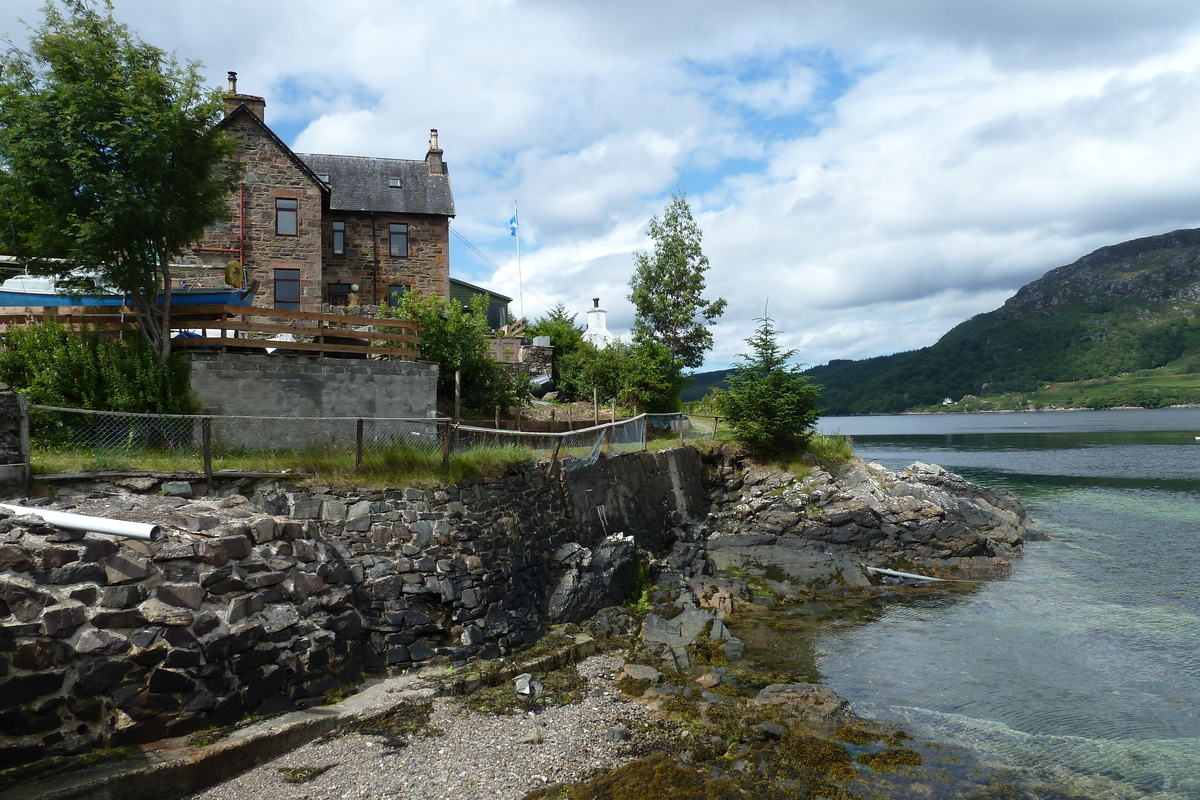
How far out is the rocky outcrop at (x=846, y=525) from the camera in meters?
21.0

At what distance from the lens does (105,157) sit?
48.8ft

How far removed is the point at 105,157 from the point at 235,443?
663cm

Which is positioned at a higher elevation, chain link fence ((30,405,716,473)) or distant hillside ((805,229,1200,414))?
distant hillside ((805,229,1200,414))

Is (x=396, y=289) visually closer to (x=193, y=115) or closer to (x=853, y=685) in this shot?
(x=193, y=115)

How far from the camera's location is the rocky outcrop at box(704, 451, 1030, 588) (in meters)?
21.0

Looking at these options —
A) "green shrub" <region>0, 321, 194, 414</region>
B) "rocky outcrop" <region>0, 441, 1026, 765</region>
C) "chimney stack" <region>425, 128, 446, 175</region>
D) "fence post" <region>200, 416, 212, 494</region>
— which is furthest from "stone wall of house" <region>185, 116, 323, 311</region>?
"fence post" <region>200, 416, 212, 494</region>

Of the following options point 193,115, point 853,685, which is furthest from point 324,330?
point 853,685

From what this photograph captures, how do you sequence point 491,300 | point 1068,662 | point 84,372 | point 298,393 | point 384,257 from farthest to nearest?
1. point 491,300
2. point 384,257
3. point 298,393
4. point 84,372
5. point 1068,662

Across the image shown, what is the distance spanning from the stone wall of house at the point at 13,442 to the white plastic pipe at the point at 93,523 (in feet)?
4.56

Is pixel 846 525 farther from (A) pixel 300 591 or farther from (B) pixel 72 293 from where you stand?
(B) pixel 72 293

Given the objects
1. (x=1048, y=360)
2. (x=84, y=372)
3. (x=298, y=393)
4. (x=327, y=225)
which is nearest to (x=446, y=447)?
(x=298, y=393)

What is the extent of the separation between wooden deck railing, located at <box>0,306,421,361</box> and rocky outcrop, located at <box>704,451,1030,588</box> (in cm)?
1173

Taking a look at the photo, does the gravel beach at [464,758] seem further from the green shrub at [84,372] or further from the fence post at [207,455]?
the green shrub at [84,372]

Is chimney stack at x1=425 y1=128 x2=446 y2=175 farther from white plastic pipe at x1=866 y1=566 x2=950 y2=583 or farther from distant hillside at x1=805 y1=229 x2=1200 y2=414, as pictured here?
distant hillside at x1=805 y1=229 x2=1200 y2=414
